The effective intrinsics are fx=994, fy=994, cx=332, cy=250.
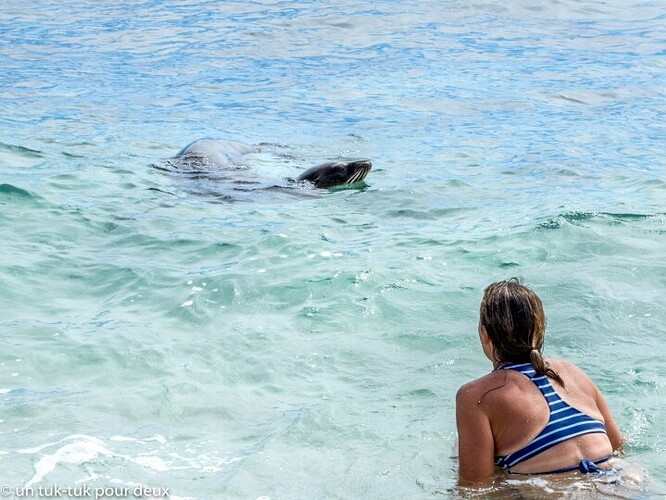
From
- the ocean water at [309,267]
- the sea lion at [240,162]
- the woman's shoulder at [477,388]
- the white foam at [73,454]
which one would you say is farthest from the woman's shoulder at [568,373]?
the sea lion at [240,162]

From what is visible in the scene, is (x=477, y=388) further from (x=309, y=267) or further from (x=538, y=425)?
(x=309, y=267)

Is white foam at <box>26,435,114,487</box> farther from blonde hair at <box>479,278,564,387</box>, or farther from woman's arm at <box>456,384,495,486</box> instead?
blonde hair at <box>479,278,564,387</box>

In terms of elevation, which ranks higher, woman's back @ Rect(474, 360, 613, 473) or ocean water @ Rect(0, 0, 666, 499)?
woman's back @ Rect(474, 360, 613, 473)

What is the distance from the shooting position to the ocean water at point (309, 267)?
14.2 feet

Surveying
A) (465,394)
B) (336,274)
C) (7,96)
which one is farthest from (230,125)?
(465,394)

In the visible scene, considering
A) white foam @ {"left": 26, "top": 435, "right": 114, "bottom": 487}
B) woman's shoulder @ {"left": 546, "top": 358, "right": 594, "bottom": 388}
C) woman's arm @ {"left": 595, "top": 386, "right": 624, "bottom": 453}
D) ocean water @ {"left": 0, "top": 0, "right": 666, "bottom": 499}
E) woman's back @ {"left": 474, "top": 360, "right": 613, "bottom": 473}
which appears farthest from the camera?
ocean water @ {"left": 0, "top": 0, "right": 666, "bottom": 499}

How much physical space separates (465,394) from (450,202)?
5.06m

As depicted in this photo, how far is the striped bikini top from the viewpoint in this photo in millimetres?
3438

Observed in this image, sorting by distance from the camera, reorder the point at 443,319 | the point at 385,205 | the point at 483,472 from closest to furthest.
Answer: the point at 483,472, the point at 443,319, the point at 385,205

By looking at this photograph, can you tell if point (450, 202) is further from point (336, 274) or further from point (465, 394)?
point (465, 394)

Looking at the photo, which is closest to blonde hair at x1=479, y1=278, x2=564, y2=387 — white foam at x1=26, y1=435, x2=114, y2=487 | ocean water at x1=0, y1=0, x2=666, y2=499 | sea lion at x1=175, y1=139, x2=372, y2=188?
ocean water at x1=0, y1=0, x2=666, y2=499

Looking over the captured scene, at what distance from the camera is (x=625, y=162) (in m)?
9.87

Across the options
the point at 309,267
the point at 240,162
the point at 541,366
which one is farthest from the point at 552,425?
the point at 240,162

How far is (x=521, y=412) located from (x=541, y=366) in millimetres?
177
